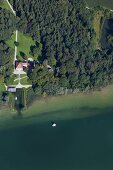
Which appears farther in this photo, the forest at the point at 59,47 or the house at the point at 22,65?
the house at the point at 22,65

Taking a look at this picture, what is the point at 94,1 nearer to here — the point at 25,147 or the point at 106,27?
the point at 106,27

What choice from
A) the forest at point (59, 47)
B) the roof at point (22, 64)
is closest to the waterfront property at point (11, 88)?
the forest at point (59, 47)

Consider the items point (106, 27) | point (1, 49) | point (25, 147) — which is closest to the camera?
point (25, 147)

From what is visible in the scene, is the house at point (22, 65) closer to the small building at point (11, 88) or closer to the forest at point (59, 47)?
the forest at point (59, 47)

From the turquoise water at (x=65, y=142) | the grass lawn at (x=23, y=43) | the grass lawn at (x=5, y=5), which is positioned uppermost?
the grass lawn at (x=5, y=5)

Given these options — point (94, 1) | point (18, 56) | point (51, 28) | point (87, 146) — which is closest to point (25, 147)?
point (87, 146)

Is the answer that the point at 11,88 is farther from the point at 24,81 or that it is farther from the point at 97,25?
the point at 97,25

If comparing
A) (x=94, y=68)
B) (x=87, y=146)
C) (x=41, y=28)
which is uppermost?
(x=41, y=28)
